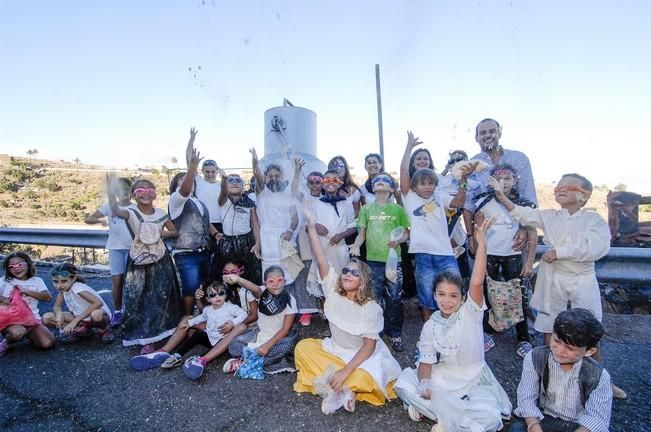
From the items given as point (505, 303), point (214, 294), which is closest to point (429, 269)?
point (505, 303)

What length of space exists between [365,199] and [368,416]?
250 cm

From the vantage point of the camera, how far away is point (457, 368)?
243 centimetres

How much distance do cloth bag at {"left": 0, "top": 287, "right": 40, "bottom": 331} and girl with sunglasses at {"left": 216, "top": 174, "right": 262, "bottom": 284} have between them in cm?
200

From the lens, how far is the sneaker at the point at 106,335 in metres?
3.68

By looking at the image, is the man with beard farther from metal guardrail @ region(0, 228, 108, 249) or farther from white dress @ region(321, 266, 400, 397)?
metal guardrail @ region(0, 228, 108, 249)

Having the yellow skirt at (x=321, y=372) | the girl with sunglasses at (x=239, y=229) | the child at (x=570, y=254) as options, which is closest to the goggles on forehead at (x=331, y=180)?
the girl with sunglasses at (x=239, y=229)

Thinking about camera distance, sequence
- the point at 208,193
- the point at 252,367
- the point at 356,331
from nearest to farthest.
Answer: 1. the point at 356,331
2. the point at 252,367
3. the point at 208,193

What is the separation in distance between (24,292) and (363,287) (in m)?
3.71

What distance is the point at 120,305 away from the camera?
13.9 ft

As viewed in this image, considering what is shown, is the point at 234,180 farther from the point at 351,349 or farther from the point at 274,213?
the point at 351,349

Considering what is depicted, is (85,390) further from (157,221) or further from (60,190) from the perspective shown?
(60,190)

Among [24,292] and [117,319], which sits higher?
[24,292]

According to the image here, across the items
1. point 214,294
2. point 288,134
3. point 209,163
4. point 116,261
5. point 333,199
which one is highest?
point 288,134

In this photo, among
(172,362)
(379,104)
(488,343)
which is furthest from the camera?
(379,104)
